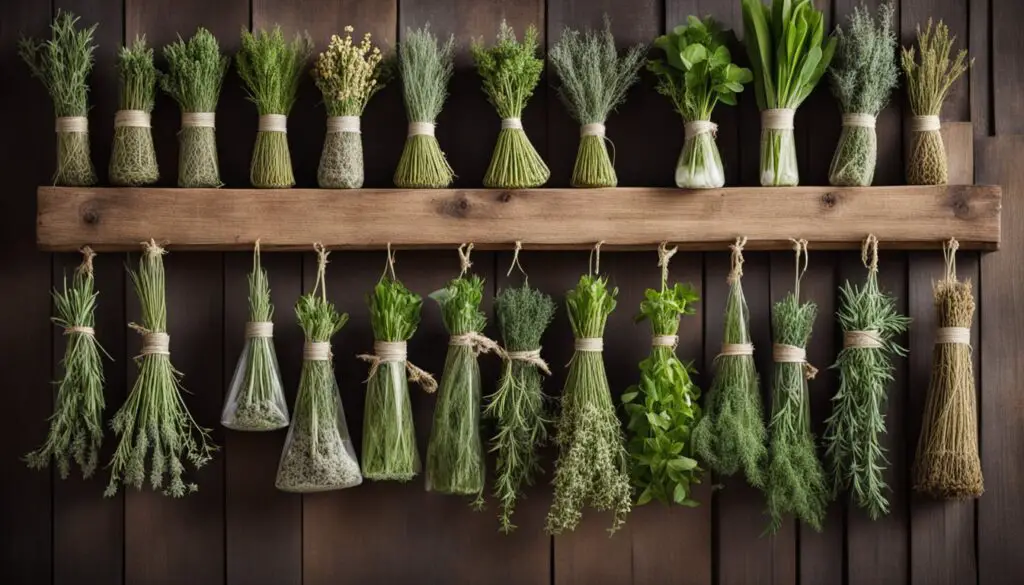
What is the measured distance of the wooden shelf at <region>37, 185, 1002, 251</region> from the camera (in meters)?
2.56

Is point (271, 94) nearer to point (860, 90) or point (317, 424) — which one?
point (317, 424)

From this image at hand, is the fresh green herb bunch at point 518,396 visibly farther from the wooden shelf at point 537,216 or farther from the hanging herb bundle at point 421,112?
the hanging herb bundle at point 421,112

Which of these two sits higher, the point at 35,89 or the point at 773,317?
the point at 35,89

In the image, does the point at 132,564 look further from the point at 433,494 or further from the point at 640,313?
the point at 640,313

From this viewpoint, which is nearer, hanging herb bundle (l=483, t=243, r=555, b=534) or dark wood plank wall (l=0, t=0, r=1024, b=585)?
hanging herb bundle (l=483, t=243, r=555, b=534)

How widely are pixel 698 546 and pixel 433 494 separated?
2.25ft

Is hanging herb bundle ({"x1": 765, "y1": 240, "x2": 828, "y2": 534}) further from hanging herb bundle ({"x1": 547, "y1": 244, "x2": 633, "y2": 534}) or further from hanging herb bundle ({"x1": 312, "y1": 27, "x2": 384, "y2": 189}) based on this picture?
hanging herb bundle ({"x1": 312, "y1": 27, "x2": 384, "y2": 189})

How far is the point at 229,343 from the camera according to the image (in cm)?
268

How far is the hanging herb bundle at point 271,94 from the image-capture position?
2568mm

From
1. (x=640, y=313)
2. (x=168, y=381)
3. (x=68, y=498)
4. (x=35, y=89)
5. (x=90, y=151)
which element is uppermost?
(x=35, y=89)

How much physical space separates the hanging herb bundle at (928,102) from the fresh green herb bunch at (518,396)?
98cm

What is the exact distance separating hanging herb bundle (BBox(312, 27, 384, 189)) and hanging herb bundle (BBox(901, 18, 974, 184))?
1324mm

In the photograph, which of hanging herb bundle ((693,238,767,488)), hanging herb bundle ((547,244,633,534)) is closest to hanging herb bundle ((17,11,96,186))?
hanging herb bundle ((547,244,633,534))

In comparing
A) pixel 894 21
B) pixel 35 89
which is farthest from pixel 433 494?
pixel 894 21
